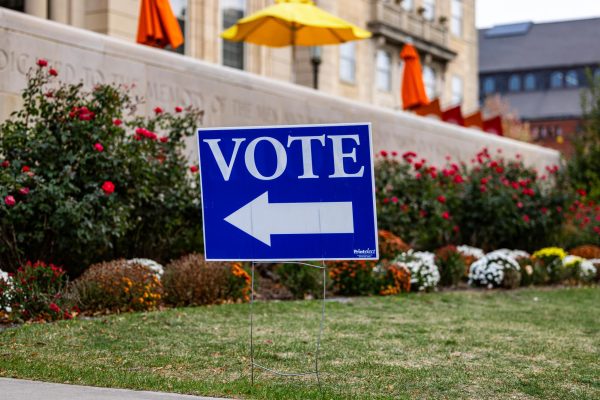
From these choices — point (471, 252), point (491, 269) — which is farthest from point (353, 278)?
point (471, 252)

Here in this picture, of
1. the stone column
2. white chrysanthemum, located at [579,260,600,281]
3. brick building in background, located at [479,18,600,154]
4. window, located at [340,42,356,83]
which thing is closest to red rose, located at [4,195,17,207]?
the stone column

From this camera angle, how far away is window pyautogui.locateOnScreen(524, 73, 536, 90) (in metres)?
74.9

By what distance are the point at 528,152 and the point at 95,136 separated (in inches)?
731

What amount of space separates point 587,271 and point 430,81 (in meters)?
21.4

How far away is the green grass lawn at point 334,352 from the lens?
649cm

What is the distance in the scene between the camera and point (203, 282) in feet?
35.3

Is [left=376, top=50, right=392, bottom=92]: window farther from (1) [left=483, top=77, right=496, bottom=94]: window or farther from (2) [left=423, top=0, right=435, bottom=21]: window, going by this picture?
(1) [left=483, top=77, right=496, bottom=94]: window

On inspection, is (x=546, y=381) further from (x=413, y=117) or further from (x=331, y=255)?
(x=413, y=117)

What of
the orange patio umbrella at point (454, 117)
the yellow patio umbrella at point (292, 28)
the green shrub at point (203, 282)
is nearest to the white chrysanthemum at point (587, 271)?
the yellow patio umbrella at point (292, 28)

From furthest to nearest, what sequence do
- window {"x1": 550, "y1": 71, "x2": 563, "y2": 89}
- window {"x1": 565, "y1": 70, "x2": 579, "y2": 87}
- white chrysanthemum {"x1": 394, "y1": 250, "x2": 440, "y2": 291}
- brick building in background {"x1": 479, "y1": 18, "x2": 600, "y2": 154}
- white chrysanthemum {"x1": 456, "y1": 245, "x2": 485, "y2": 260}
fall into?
window {"x1": 550, "y1": 71, "x2": 563, "y2": 89}
window {"x1": 565, "y1": 70, "x2": 579, "y2": 87}
brick building in background {"x1": 479, "y1": 18, "x2": 600, "y2": 154}
white chrysanthemum {"x1": 456, "y1": 245, "x2": 485, "y2": 260}
white chrysanthemum {"x1": 394, "y1": 250, "x2": 440, "y2": 291}

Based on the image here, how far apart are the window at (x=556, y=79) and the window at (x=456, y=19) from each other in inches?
1481

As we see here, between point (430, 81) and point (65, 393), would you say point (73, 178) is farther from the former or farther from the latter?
point (430, 81)

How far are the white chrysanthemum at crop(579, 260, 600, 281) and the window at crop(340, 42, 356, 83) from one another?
51.8 feet

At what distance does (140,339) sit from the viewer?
823cm
